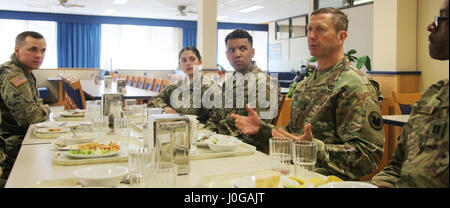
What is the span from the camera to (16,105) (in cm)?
273

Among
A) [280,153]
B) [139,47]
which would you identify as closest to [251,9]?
[139,47]

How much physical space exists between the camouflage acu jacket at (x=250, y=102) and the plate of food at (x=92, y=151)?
3.13ft

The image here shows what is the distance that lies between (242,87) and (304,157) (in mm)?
1376

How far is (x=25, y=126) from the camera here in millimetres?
2791

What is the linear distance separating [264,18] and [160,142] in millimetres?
12441

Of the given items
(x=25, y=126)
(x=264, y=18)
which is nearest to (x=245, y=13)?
(x=264, y=18)

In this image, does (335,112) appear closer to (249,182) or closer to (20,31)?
(249,182)

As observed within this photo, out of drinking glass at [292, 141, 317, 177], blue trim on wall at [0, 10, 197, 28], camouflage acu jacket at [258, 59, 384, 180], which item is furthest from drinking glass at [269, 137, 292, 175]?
blue trim on wall at [0, 10, 197, 28]

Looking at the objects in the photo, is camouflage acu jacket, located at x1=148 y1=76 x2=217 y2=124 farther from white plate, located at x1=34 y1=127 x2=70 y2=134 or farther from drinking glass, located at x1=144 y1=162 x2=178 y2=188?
drinking glass, located at x1=144 y1=162 x2=178 y2=188

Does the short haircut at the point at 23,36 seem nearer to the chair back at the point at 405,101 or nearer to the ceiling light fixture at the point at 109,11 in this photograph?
the chair back at the point at 405,101

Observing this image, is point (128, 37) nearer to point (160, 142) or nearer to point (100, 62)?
point (100, 62)

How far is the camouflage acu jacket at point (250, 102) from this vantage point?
2.53 meters

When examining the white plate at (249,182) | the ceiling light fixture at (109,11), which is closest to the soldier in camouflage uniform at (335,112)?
the white plate at (249,182)
